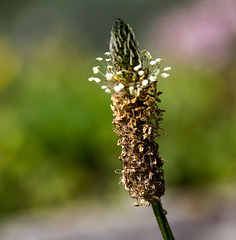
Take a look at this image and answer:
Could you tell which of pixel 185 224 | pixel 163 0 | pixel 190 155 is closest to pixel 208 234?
pixel 185 224

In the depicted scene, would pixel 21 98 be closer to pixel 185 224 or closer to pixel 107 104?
pixel 107 104

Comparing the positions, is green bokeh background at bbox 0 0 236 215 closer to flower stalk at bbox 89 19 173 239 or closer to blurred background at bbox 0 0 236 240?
blurred background at bbox 0 0 236 240

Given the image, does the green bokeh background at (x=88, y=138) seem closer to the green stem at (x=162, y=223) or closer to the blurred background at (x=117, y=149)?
the blurred background at (x=117, y=149)

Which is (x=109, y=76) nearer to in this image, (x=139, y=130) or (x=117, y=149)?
(x=139, y=130)

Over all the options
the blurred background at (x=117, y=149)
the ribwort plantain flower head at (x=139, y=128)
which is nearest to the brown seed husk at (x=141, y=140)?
the ribwort plantain flower head at (x=139, y=128)

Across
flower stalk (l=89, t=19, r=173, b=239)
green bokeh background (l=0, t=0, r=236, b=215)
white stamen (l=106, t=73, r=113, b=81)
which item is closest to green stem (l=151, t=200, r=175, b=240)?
flower stalk (l=89, t=19, r=173, b=239)

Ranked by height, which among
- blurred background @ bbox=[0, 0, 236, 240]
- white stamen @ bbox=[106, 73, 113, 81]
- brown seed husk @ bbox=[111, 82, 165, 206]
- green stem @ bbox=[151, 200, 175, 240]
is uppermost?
blurred background @ bbox=[0, 0, 236, 240]

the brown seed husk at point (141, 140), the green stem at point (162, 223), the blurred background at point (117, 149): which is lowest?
the green stem at point (162, 223)

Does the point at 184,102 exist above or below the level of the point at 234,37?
below

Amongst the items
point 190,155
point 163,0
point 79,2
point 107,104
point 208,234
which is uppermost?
point 79,2
